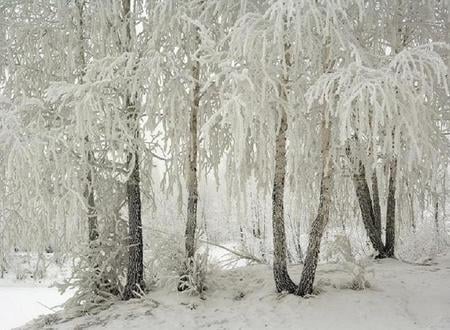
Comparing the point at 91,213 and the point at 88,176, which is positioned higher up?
the point at 88,176

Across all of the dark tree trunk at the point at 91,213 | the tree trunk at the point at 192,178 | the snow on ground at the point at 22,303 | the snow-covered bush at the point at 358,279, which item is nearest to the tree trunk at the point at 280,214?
the snow-covered bush at the point at 358,279

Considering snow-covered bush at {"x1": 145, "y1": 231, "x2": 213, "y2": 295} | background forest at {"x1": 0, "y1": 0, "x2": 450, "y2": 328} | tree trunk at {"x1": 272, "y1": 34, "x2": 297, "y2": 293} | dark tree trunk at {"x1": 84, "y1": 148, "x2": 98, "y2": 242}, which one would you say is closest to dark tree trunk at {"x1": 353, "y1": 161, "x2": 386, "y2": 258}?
background forest at {"x1": 0, "y1": 0, "x2": 450, "y2": 328}

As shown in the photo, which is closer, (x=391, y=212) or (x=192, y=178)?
(x=192, y=178)

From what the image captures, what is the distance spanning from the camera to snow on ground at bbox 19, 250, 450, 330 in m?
5.63

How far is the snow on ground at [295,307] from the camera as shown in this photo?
5.63 meters

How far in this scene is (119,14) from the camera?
6.98 meters

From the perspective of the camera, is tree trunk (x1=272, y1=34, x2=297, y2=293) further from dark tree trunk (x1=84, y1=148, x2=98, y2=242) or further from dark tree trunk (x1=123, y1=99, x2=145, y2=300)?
dark tree trunk (x1=84, y1=148, x2=98, y2=242)

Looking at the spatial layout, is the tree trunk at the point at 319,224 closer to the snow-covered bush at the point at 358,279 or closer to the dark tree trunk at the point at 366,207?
the snow-covered bush at the point at 358,279

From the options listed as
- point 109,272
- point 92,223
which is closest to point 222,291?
point 109,272

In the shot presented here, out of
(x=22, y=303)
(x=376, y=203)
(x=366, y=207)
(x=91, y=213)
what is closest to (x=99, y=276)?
(x=91, y=213)

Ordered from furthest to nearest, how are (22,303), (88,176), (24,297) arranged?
1. (24,297)
2. (22,303)
3. (88,176)

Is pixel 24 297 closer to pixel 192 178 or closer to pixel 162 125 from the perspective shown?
pixel 192 178

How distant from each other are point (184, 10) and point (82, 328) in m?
4.05

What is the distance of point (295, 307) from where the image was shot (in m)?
5.97
